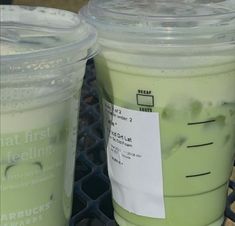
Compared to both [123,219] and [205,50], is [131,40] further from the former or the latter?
[123,219]

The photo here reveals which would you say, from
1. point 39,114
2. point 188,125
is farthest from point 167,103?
point 39,114

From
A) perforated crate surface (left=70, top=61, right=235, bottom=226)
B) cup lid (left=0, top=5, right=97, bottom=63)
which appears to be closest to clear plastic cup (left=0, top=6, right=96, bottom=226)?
cup lid (left=0, top=5, right=97, bottom=63)

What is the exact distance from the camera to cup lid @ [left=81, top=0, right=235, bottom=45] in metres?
0.74

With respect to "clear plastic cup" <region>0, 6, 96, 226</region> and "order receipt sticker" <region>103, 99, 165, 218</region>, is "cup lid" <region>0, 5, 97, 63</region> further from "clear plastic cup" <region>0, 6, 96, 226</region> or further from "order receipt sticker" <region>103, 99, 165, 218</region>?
"order receipt sticker" <region>103, 99, 165, 218</region>

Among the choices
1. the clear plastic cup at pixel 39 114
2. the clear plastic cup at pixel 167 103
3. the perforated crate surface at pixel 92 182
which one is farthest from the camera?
the perforated crate surface at pixel 92 182

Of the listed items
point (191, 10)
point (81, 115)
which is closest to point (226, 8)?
point (191, 10)

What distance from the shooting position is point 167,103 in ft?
2.51

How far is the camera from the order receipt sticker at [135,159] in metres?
0.78

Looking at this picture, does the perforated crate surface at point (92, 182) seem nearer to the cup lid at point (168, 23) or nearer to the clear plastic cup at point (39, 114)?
the clear plastic cup at point (39, 114)

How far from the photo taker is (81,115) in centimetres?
113

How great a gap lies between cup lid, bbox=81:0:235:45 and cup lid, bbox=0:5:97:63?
0.14 ft

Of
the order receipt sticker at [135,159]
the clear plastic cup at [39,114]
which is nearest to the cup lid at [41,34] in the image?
the clear plastic cup at [39,114]

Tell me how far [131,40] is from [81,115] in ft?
1.33

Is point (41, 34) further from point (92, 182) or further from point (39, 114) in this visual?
point (92, 182)
